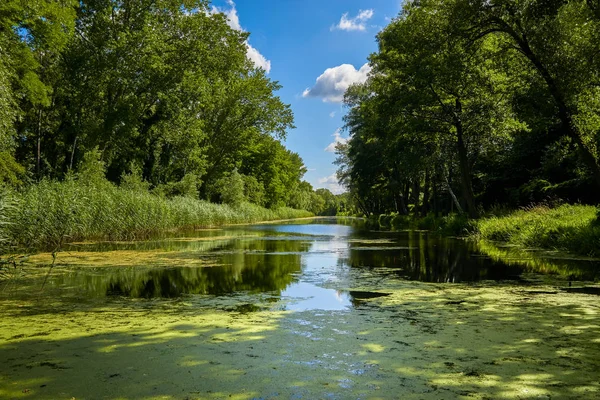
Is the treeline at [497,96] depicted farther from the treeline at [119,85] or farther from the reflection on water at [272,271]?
the treeline at [119,85]

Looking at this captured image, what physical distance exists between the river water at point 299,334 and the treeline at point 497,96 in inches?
227

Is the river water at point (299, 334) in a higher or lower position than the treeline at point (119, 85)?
lower

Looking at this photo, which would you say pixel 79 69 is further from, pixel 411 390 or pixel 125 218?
pixel 411 390

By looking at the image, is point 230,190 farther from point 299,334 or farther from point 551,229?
point 299,334

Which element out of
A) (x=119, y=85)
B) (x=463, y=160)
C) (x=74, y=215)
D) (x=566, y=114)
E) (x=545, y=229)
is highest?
(x=119, y=85)

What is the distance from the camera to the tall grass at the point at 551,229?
10.3 metres

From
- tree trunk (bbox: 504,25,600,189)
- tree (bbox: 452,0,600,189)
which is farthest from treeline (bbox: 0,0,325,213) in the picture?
tree trunk (bbox: 504,25,600,189)

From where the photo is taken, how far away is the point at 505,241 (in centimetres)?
1440

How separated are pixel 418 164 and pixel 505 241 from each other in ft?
25.7

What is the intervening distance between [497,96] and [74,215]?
615 inches

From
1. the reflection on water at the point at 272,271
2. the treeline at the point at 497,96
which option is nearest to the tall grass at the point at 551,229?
the reflection on water at the point at 272,271

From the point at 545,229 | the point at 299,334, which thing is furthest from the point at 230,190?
the point at 299,334

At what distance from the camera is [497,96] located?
16.3 metres

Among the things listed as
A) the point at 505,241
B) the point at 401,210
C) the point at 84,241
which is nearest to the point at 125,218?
the point at 84,241
